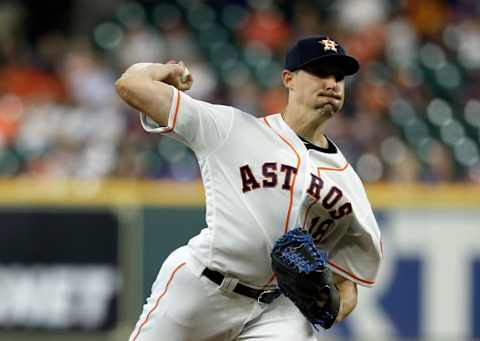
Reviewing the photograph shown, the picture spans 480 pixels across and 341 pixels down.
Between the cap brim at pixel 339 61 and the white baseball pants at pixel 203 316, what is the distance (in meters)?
0.86

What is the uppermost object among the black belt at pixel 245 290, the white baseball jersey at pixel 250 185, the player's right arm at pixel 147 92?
the player's right arm at pixel 147 92

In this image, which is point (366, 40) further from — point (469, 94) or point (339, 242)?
point (339, 242)

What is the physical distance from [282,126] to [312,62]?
27 cm

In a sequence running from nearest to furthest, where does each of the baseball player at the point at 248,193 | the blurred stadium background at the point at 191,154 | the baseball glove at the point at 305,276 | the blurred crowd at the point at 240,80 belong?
the baseball glove at the point at 305,276
the baseball player at the point at 248,193
the blurred stadium background at the point at 191,154
the blurred crowd at the point at 240,80

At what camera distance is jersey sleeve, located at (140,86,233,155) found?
13.3ft

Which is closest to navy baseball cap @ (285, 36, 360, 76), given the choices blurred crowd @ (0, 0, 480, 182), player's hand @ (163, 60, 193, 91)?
player's hand @ (163, 60, 193, 91)

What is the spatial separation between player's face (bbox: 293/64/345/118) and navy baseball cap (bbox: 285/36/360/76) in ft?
0.09

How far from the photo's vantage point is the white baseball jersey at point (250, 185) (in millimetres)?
4129

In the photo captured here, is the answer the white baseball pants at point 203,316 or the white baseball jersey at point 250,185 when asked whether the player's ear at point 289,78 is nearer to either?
the white baseball jersey at point 250,185

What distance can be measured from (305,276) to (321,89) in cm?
71

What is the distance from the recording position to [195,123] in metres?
4.08

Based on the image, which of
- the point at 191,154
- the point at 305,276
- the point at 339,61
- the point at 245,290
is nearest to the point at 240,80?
the point at 191,154

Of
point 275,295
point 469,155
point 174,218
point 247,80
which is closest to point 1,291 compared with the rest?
point 174,218

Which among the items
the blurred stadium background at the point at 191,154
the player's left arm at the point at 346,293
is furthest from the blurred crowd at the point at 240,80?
the player's left arm at the point at 346,293
